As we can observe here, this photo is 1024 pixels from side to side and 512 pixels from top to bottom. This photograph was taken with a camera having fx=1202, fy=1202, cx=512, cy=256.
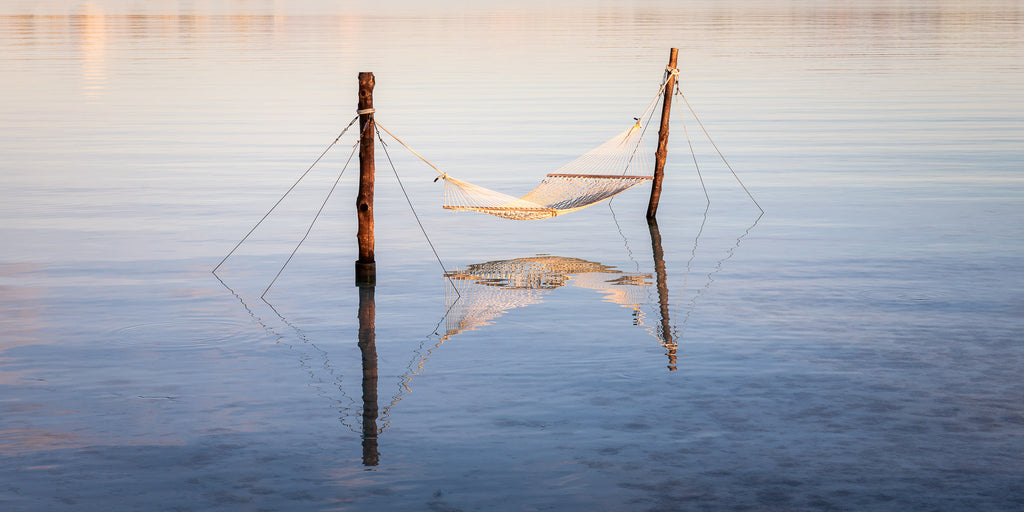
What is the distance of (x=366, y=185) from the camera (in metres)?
14.7

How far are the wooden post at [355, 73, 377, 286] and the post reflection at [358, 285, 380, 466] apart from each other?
23 centimetres

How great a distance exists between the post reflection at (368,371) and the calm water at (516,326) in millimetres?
34

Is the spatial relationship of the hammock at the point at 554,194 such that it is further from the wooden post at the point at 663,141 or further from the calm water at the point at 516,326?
the calm water at the point at 516,326

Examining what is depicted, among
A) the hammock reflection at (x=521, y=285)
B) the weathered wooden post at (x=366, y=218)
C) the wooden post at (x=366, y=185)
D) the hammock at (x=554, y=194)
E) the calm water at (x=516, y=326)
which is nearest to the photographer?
the calm water at (x=516, y=326)

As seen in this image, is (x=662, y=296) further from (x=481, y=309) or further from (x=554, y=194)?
(x=554, y=194)

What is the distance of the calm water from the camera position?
8695 mm

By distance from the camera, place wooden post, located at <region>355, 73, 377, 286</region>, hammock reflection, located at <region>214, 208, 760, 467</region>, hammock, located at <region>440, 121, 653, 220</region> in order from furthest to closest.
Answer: hammock, located at <region>440, 121, 653, 220</region>
wooden post, located at <region>355, 73, 377, 286</region>
hammock reflection, located at <region>214, 208, 760, 467</region>

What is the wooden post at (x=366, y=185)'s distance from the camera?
1450 cm

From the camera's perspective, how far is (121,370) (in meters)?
11.2

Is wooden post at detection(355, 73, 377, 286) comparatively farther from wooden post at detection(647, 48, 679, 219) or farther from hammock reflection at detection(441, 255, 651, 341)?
wooden post at detection(647, 48, 679, 219)

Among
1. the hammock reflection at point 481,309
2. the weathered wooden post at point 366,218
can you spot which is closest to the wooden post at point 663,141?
the hammock reflection at point 481,309

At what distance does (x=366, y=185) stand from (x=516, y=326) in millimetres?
2946

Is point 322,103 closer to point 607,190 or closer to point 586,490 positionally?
point 607,190

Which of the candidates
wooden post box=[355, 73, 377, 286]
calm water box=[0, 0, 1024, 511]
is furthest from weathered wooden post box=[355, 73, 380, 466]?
calm water box=[0, 0, 1024, 511]
